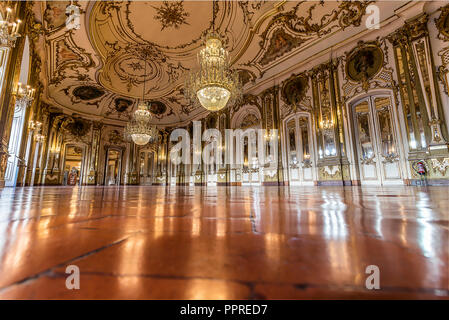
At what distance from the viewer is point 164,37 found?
304 inches

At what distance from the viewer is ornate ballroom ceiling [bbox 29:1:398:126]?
18.9 feet

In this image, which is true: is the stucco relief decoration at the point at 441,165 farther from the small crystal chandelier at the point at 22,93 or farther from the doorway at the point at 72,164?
the doorway at the point at 72,164

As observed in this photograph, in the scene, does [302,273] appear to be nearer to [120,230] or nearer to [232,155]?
[120,230]

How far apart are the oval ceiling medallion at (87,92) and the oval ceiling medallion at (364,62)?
11.5 metres

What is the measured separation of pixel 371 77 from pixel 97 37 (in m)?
8.98

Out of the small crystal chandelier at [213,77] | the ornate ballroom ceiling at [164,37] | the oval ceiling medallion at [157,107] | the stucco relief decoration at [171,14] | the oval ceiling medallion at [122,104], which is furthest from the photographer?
the oval ceiling medallion at [157,107]

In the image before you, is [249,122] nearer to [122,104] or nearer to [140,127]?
[140,127]

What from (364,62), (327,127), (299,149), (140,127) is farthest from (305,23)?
(140,127)

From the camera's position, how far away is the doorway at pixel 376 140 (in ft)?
16.9

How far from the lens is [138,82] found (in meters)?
10.7

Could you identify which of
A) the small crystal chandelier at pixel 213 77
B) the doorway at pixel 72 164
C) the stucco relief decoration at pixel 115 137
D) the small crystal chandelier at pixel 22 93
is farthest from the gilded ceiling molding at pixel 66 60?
the doorway at pixel 72 164

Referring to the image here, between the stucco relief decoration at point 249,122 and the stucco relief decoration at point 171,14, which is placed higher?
the stucco relief decoration at point 171,14

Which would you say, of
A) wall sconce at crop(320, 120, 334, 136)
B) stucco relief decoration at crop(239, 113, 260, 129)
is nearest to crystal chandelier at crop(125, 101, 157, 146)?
stucco relief decoration at crop(239, 113, 260, 129)

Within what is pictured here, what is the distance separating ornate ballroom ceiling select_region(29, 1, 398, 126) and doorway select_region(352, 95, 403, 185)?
239cm
